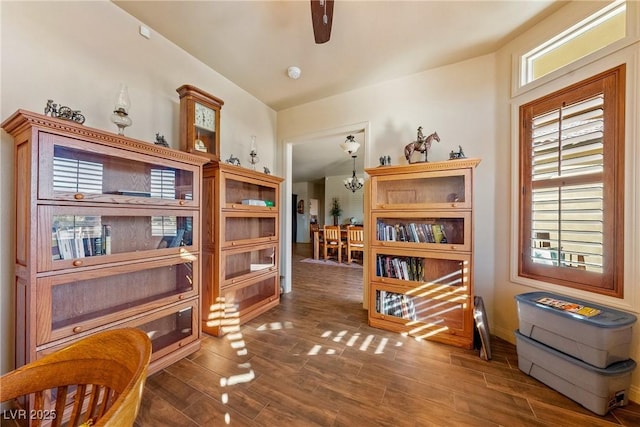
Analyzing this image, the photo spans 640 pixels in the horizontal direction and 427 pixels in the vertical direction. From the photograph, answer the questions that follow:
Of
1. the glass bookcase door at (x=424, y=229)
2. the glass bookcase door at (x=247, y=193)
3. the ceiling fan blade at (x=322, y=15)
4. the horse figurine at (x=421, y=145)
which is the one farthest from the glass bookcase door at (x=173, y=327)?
the horse figurine at (x=421, y=145)

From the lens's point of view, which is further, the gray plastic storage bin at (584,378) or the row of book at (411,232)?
the row of book at (411,232)

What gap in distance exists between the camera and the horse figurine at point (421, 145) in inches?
92.2

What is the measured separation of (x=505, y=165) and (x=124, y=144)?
123 inches

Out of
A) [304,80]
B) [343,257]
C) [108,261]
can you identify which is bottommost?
[343,257]

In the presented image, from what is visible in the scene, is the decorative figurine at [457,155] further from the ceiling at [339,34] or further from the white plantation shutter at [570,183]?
the ceiling at [339,34]

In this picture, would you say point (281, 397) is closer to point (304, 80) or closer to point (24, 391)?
point (24, 391)

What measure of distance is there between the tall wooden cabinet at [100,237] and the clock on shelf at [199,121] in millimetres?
298

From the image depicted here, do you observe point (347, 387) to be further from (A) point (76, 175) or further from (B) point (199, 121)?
(B) point (199, 121)

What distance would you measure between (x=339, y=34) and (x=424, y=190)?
65.2 inches

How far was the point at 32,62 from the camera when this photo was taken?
1.45m

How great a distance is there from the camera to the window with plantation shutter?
5.24 feet

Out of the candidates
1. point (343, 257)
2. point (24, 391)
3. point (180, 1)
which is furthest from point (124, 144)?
point (343, 257)

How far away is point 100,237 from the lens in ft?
5.11

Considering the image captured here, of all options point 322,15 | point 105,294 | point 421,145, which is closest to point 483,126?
point 421,145
